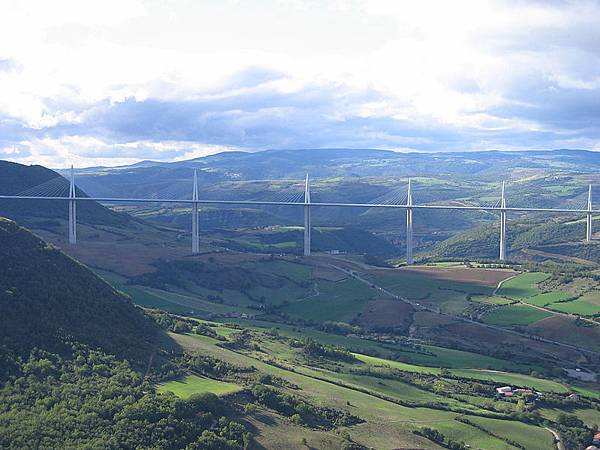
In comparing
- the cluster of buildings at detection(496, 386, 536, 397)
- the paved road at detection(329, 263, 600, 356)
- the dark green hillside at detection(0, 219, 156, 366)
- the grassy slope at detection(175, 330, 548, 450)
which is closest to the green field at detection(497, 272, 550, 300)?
the paved road at detection(329, 263, 600, 356)

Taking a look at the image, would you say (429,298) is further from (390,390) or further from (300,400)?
(300,400)

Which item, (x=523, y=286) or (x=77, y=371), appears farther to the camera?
(x=523, y=286)

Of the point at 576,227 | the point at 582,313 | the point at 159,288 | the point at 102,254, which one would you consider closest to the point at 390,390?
the point at 582,313

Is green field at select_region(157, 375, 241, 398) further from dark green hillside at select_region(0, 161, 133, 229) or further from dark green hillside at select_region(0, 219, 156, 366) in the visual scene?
dark green hillside at select_region(0, 161, 133, 229)

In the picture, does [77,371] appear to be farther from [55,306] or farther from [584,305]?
[584,305]

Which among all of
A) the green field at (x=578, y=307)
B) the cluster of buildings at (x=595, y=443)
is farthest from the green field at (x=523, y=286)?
the cluster of buildings at (x=595, y=443)

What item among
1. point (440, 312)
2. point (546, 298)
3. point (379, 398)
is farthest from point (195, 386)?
point (546, 298)

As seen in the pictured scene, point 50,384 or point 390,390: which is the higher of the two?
point 50,384
